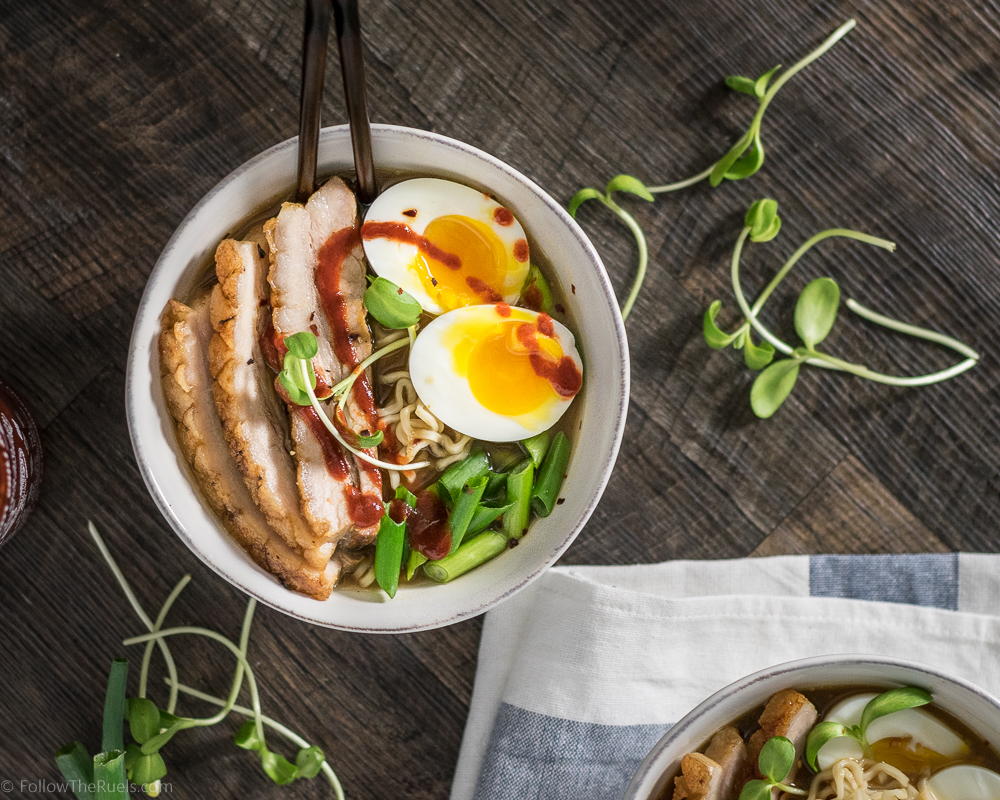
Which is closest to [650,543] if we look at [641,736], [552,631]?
[552,631]

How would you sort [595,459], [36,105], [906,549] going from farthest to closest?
1. [906,549]
2. [36,105]
3. [595,459]

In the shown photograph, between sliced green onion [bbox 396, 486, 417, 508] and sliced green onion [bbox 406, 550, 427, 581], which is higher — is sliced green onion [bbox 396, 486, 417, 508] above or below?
above

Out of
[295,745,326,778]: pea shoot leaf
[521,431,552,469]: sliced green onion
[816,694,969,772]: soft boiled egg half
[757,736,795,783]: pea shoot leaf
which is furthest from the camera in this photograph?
[295,745,326,778]: pea shoot leaf

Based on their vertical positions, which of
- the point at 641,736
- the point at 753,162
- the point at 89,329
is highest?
the point at 753,162

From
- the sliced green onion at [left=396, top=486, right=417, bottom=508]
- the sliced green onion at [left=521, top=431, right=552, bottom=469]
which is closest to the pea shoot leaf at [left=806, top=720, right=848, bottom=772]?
the sliced green onion at [left=521, top=431, right=552, bottom=469]

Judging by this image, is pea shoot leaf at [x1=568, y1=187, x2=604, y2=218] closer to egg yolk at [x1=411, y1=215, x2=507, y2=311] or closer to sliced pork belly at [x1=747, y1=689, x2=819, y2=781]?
egg yolk at [x1=411, y1=215, x2=507, y2=311]

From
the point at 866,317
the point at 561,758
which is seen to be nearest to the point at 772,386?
the point at 866,317

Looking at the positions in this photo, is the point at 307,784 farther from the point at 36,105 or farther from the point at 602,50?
the point at 602,50

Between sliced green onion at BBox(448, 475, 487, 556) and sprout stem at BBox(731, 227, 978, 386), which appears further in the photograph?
sprout stem at BBox(731, 227, 978, 386)
